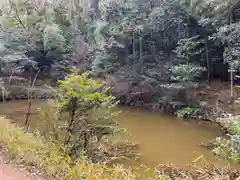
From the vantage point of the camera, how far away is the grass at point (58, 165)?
5.31 m

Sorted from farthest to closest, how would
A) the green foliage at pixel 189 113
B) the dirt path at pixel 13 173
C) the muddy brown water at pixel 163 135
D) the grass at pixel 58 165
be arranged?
the green foliage at pixel 189 113 → the muddy brown water at pixel 163 135 → the grass at pixel 58 165 → the dirt path at pixel 13 173

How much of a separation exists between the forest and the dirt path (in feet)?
8.04

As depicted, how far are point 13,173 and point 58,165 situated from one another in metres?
0.84

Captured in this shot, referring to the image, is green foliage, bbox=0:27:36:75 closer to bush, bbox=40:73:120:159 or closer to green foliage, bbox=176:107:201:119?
green foliage, bbox=176:107:201:119

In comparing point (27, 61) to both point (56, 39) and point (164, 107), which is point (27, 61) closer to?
point (56, 39)

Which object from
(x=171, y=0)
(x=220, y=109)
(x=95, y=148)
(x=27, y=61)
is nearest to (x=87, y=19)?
(x=27, y=61)

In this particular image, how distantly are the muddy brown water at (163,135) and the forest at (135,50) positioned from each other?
0.70 metres

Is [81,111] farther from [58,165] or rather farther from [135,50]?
[135,50]

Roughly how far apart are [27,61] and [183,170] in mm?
16700

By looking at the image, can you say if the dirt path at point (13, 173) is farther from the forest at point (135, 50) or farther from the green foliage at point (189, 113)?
the green foliage at point (189, 113)

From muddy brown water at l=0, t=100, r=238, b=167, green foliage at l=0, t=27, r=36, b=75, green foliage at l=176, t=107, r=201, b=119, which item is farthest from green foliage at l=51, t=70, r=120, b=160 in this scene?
green foliage at l=0, t=27, r=36, b=75

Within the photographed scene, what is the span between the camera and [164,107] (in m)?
17.6

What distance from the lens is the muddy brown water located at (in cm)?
964

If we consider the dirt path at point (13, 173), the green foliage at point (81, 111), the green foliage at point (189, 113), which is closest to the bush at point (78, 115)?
the green foliage at point (81, 111)
